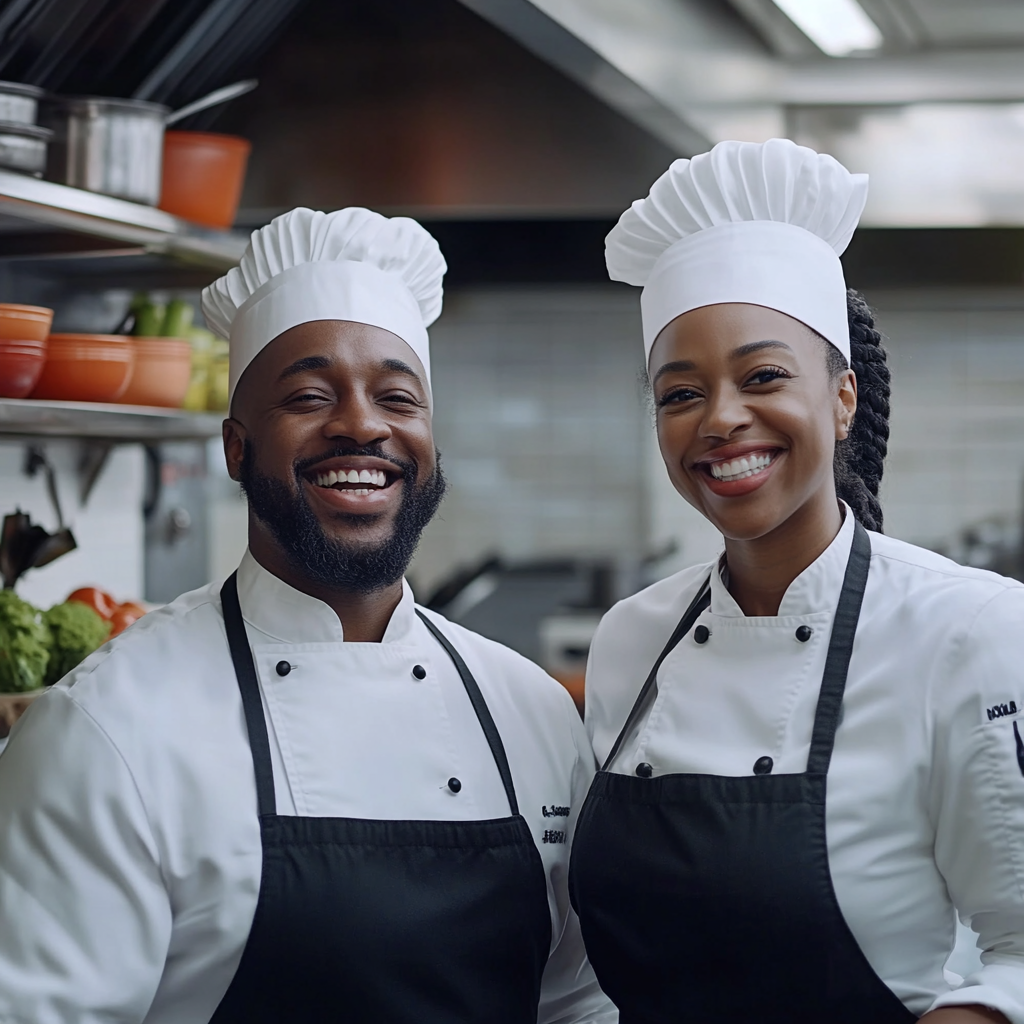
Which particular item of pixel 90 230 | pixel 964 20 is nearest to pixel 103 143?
pixel 90 230

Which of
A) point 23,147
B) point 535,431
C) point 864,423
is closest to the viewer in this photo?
point 864,423

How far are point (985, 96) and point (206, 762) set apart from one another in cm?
310

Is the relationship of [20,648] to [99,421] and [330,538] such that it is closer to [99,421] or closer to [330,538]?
[99,421]

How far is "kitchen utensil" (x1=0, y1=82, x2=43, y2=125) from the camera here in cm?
207

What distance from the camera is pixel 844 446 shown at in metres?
1.66

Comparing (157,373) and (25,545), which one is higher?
(157,373)

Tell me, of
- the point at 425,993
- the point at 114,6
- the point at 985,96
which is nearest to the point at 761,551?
the point at 425,993

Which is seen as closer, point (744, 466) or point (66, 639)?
point (744, 466)

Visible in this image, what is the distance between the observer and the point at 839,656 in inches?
56.4

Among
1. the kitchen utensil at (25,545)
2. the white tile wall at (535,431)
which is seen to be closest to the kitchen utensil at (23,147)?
the kitchen utensil at (25,545)

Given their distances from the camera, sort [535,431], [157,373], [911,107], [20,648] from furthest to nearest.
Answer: [535,431] < [911,107] < [157,373] < [20,648]

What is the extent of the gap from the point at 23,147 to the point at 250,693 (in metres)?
1.05

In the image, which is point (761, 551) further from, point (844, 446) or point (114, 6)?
point (114, 6)

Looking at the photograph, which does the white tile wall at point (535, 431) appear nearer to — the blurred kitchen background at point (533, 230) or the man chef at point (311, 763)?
the blurred kitchen background at point (533, 230)
